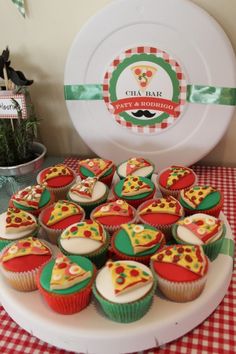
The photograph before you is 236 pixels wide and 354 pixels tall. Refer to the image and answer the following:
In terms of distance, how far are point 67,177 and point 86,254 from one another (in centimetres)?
34

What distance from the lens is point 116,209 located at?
97 centimetres

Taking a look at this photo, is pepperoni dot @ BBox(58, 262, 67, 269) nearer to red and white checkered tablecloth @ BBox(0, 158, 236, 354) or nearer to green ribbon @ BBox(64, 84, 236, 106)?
red and white checkered tablecloth @ BBox(0, 158, 236, 354)

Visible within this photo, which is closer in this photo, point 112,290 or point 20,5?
point 112,290

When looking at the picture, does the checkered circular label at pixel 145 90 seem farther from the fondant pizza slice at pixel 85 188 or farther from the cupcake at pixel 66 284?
the cupcake at pixel 66 284

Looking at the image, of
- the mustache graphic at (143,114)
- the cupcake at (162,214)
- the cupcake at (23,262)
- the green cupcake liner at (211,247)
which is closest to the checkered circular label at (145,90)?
the mustache graphic at (143,114)

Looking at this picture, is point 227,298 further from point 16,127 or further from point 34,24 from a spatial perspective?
point 34,24

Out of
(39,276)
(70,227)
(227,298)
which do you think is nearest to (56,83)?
(70,227)

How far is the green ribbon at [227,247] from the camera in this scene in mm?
916

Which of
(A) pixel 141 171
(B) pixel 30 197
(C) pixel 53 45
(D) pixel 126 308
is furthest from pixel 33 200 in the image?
(C) pixel 53 45

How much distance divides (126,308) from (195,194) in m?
0.38

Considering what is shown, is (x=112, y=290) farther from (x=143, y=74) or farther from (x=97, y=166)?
Answer: (x=143, y=74)

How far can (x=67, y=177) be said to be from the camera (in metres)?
1.15

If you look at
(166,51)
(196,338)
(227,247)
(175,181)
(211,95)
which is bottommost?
(196,338)

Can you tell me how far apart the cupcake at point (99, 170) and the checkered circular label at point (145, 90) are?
0.18 meters
